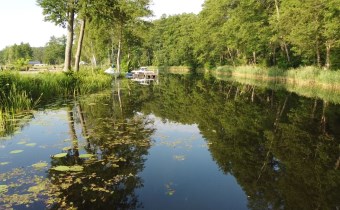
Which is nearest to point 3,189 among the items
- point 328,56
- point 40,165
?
point 40,165

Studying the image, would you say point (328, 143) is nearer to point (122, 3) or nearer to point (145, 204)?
point (145, 204)

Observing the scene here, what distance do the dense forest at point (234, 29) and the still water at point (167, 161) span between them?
1067cm

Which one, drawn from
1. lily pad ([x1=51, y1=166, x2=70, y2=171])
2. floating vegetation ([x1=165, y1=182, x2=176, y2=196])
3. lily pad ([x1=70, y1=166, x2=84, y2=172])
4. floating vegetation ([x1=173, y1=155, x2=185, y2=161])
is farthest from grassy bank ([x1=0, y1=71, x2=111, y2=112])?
floating vegetation ([x1=165, y1=182, x2=176, y2=196])

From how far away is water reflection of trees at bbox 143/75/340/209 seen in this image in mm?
6910

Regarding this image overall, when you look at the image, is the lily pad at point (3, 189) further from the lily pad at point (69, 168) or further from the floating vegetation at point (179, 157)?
the floating vegetation at point (179, 157)

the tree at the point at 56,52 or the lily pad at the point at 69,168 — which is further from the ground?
the tree at the point at 56,52

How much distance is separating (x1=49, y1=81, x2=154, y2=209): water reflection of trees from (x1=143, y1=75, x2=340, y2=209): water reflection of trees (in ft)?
8.39

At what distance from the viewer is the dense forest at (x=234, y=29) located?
27.7 m

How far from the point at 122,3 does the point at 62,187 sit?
38.3m

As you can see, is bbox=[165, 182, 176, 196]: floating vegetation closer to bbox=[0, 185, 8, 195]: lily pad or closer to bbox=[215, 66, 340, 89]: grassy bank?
bbox=[0, 185, 8, 195]: lily pad

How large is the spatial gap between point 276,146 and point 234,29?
4555cm

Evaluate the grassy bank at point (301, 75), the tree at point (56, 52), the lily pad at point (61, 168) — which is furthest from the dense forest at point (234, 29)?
the tree at point (56, 52)

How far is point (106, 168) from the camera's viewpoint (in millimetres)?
7875

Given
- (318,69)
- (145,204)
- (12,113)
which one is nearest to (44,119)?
(12,113)
